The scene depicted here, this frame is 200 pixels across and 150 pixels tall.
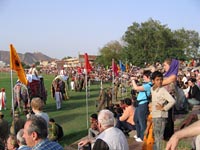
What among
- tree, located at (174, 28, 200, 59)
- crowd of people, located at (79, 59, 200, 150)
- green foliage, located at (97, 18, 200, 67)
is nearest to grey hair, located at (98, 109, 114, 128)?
crowd of people, located at (79, 59, 200, 150)

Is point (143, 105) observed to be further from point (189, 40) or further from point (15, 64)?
point (189, 40)

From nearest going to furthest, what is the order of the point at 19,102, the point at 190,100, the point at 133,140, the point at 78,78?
the point at 133,140
the point at 190,100
the point at 19,102
the point at 78,78

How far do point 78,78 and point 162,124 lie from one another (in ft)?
78.5

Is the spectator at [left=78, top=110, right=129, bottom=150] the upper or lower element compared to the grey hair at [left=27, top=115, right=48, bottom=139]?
lower

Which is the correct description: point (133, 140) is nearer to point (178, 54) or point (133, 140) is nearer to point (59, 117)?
point (59, 117)

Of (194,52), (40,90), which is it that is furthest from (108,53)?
(40,90)

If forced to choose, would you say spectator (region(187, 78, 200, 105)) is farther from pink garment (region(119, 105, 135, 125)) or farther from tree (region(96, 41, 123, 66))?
tree (region(96, 41, 123, 66))

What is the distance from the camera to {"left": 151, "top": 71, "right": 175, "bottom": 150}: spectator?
641cm

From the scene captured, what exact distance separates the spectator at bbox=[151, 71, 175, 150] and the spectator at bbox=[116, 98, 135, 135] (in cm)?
225

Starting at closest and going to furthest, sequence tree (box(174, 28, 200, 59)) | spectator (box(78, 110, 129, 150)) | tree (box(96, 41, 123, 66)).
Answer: spectator (box(78, 110, 129, 150))
tree (box(96, 41, 123, 66))
tree (box(174, 28, 200, 59))

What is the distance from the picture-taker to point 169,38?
67.6 metres

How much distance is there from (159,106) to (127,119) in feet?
8.87

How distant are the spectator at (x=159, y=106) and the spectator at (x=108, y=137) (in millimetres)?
2343

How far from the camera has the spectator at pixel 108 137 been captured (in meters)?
4.02
